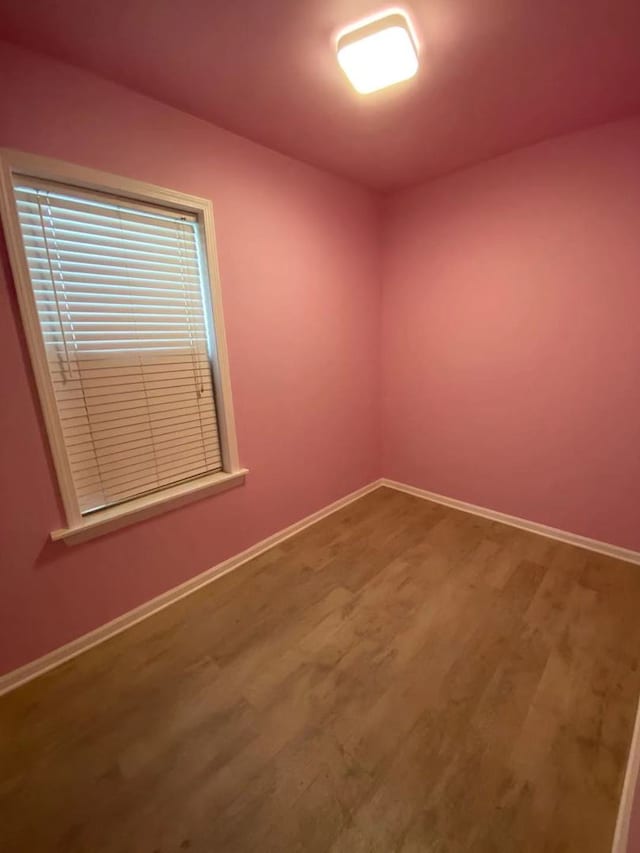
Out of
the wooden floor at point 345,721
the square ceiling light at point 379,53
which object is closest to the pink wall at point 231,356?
the wooden floor at point 345,721

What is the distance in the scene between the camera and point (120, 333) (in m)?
1.72

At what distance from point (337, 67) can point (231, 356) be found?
53.2 inches

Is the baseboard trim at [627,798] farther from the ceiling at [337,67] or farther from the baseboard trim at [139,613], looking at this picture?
the ceiling at [337,67]

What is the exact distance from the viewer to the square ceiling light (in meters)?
1.28

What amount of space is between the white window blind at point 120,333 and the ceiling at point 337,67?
49cm

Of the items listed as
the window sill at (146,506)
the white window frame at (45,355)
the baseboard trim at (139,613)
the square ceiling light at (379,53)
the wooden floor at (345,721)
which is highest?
the square ceiling light at (379,53)

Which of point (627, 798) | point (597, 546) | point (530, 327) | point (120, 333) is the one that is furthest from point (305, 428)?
point (627, 798)

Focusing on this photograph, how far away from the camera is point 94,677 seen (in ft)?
5.25

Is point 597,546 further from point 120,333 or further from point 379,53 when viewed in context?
point 120,333

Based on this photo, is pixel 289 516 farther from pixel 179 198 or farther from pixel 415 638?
pixel 179 198

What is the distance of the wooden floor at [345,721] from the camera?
109 centimetres

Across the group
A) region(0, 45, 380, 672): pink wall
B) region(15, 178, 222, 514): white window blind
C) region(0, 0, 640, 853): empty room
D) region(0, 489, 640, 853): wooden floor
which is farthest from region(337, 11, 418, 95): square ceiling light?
region(0, 489, 640, 853): wooden floor

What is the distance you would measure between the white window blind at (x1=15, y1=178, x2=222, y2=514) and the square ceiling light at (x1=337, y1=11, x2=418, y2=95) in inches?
38.1

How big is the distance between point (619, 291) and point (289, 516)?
2420mm
